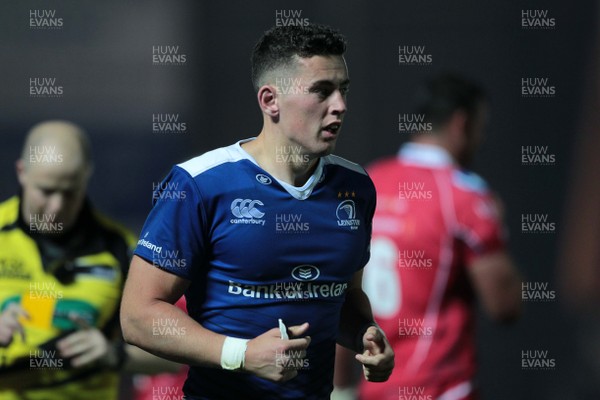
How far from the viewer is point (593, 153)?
822cm

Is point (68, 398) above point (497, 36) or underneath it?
underneath

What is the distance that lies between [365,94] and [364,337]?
460cm

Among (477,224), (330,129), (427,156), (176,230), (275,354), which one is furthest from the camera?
(427,156)

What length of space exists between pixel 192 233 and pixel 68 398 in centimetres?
185

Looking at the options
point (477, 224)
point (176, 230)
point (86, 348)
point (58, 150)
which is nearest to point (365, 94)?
point (477, 224)

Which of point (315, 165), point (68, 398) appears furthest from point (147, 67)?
point (315, 165)

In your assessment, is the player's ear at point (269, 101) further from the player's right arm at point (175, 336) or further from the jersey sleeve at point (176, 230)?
the player's right arm at point (175, 336)

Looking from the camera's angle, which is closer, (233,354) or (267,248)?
(233,354)

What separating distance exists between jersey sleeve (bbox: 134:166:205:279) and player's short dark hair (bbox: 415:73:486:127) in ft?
8.97

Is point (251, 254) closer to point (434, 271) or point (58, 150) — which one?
point (58, 150)

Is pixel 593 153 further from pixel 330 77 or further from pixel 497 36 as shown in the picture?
pixel 330 77

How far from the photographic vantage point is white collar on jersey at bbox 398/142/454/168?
5.85m

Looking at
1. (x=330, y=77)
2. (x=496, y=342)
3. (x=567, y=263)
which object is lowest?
(x=496, y=342)

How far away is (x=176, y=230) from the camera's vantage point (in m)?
3.56
